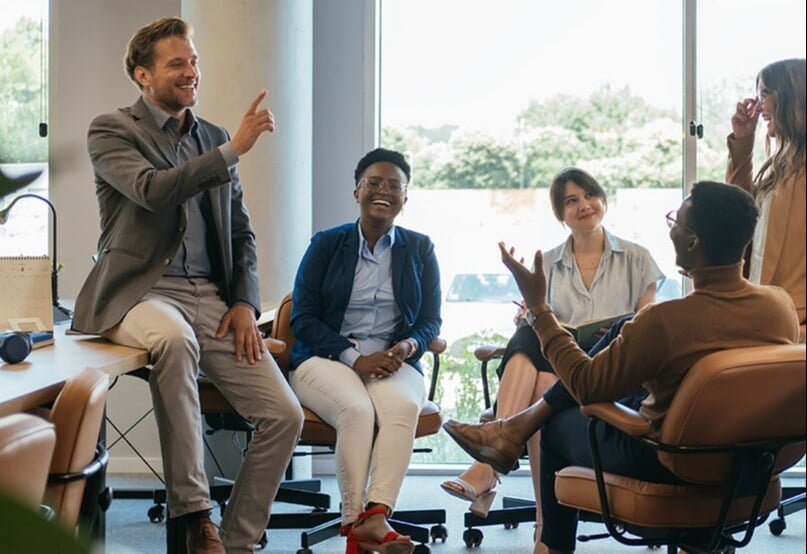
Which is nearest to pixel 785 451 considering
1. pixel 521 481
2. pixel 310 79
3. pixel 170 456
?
pixel 170 456

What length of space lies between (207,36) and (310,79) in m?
0.54

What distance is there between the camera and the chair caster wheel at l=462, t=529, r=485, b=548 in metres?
3.98

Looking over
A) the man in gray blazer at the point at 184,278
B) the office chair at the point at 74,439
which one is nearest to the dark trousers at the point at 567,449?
the man in gray blazer at the point at 184,278

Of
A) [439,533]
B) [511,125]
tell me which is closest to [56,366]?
[439,533]

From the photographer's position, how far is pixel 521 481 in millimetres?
5234

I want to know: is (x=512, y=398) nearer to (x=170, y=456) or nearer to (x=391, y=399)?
(x=391, y=399)

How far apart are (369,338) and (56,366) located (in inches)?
60.7

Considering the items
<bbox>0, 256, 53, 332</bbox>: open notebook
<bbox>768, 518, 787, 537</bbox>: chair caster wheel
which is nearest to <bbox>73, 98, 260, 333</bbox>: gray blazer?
<bbox>0, 256, 53, 332</bbox>: open notebook

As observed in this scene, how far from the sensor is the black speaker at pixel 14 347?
2541 mm

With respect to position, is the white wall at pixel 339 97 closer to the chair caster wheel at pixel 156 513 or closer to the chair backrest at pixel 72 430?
the chair caster wheel at pixel 156 513

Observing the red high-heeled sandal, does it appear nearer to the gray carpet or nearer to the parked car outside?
the gray carpet

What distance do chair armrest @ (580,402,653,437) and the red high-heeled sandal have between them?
3.24 feet

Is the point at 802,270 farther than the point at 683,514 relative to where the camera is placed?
No

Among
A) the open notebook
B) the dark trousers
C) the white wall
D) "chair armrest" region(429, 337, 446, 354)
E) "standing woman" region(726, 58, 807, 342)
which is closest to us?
"standing woman" region(726, 58, 807, 342)
